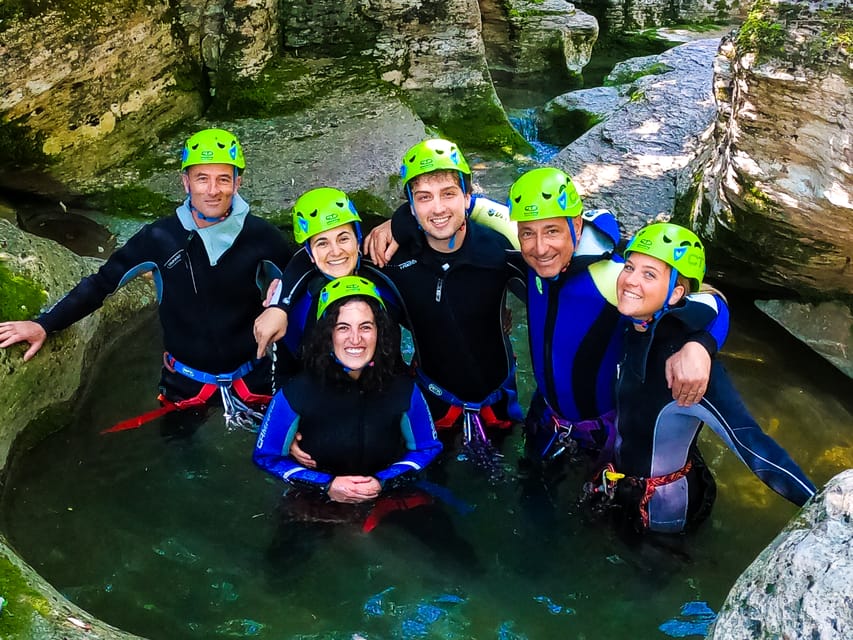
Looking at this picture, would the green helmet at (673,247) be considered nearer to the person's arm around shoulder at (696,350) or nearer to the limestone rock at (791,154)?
the person's arm around shoulder at (696,350)

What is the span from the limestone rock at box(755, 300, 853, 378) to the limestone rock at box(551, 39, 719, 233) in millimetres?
1339

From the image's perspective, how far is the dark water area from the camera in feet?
13.3

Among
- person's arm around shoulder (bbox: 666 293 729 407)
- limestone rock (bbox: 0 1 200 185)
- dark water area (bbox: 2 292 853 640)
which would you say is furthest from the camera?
limestone rock (bbox: 0 1 200 185)

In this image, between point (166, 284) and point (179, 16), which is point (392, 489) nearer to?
point (166, 284)

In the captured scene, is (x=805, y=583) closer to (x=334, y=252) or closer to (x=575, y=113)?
(x=334, y=252)

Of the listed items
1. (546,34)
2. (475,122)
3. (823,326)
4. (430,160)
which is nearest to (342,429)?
(430,160)

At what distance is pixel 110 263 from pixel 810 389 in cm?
497

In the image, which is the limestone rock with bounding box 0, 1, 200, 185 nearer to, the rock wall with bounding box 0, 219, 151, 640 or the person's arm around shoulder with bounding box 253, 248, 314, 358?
the rock wall with bounding box 0, 219, 151, 640

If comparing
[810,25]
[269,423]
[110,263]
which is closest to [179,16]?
[110,263]

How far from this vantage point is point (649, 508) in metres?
4.18

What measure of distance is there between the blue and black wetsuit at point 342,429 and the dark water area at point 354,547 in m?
0.51

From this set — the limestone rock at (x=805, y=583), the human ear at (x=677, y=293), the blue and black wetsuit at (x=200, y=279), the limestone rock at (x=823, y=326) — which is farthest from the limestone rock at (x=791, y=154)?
the blue and black wetsuit at (x=200, y=279)

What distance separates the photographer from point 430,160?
4.09m

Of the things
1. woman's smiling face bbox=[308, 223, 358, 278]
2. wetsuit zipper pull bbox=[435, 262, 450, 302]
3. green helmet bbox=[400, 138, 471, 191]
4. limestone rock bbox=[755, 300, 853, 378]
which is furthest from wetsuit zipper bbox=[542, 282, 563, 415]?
limestone rock bbox=[755, 300, 853, 378]
